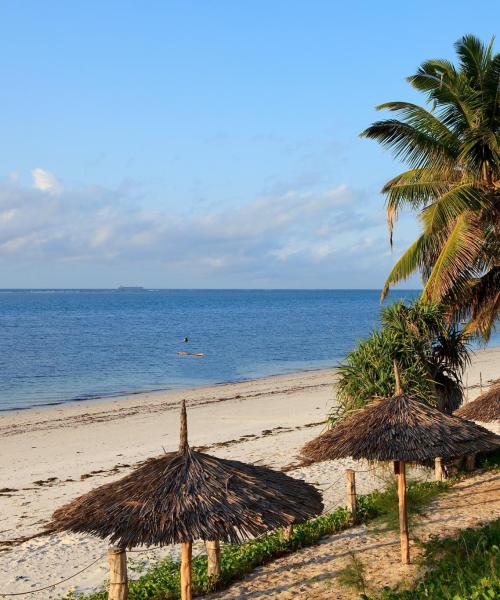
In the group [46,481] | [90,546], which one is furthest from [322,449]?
[46,481]

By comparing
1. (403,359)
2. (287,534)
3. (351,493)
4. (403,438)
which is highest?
(403,359)

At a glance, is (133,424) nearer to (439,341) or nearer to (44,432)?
(44,432)

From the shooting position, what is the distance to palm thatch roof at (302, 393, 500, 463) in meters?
9.22

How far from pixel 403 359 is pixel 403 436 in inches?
195

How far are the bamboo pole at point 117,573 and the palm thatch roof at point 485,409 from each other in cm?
871

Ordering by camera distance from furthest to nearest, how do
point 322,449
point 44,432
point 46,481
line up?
point 44,432 → point 46,481 → point 322,449

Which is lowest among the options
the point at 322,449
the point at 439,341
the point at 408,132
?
the point at 322,449

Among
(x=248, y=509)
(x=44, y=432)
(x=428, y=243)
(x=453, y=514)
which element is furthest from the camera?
(x=44, y=432)

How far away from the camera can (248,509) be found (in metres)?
7.07

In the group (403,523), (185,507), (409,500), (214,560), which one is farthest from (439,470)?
(185,507)

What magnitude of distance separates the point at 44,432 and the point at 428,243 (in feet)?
50.7

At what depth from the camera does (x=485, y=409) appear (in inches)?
561

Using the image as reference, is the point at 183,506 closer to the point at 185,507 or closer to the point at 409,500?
the point at 185,507

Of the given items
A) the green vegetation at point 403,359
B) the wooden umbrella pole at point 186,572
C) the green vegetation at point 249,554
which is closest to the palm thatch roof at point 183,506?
the wooden umbrella pole at point 186,572
